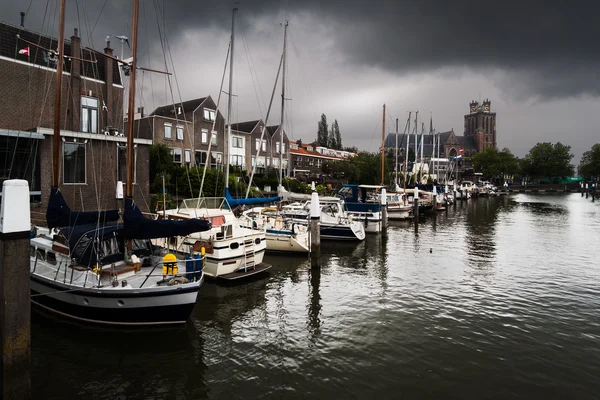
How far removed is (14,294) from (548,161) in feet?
582

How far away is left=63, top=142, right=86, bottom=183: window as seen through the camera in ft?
91.8

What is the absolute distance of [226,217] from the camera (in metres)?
19.9

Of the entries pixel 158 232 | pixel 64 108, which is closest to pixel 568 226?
pixel 158 232

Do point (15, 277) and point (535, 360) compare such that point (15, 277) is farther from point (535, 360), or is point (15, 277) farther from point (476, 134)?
point (476, 134)

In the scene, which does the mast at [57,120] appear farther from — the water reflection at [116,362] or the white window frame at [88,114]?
the white window frame at [88,114]

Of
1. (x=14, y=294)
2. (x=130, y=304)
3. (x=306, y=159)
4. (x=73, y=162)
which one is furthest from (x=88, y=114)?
(x=306, y=159)

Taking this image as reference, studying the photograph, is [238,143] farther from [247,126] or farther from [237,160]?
[247,126]

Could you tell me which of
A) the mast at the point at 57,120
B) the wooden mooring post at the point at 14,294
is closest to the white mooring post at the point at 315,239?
the mast at the point at 57,120

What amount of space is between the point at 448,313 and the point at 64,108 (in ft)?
118

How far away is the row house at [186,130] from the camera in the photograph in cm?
4700

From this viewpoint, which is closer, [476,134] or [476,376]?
[476,376]

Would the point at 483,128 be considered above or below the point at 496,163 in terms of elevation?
above

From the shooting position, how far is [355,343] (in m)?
11.8

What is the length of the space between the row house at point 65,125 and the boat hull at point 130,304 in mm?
13287
